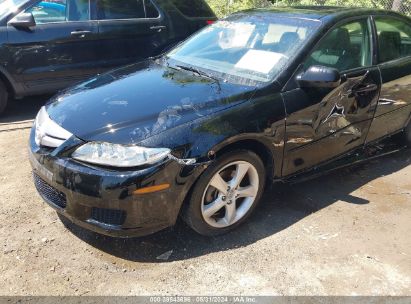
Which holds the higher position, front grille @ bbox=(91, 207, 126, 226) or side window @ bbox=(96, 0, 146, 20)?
side window @ bbox=(96, 0, 146, 20)

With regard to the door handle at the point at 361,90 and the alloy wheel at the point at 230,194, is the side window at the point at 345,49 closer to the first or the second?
the door handle at the point at 361,90

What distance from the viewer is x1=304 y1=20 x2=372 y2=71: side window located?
346 cm

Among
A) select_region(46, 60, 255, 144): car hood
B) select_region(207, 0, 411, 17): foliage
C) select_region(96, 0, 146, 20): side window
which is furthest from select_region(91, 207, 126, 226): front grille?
select_region(207, 0, 411, 17): foliage

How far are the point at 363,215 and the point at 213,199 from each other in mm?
1384

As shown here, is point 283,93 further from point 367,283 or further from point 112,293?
point 112,293

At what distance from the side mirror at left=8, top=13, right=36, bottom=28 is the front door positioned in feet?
11.5

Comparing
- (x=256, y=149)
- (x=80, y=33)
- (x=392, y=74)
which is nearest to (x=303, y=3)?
Result: (x=80, y=33)

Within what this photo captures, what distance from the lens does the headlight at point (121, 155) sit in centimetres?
256

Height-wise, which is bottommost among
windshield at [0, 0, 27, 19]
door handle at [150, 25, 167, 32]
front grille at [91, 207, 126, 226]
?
front grille at [91, 207, 126, 226]

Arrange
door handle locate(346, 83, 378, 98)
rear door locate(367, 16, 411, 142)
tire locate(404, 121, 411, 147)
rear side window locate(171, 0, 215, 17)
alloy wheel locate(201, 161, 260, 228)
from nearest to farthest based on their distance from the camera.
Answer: alloy wheel locate(201, 161, 260, 228) < door handle locate(346, 83, 378, 98) < rear door locate(367, 16, 411, 142) < tire locate(404, 121, 411, 147) < rear side window locate(171, 0, 215, 17)

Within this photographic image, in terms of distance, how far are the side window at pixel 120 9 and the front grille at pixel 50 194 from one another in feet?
11.0

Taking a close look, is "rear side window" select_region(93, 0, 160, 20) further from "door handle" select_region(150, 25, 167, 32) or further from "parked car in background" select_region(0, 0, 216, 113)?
"door handle" select_region(150, 25, 167, 32)

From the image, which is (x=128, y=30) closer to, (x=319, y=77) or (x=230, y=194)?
(x=319, y=77)

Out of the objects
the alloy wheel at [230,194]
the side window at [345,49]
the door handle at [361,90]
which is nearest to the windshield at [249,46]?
the side window at [345,49]
